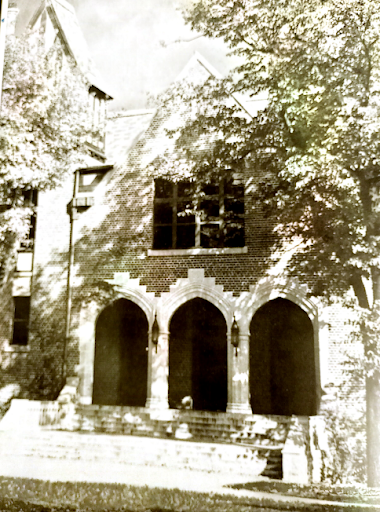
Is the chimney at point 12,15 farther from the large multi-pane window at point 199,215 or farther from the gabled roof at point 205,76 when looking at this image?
the large multi-pane window at point 199,215

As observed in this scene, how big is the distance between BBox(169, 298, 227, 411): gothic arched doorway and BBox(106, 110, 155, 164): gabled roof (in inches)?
141

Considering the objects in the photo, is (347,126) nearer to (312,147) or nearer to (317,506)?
(312,147)

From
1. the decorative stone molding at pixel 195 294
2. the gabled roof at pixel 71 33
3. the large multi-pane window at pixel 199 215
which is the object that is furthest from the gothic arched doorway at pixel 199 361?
the gabled roof at pixel 71 33

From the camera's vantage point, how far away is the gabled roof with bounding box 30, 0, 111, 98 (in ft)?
22.1

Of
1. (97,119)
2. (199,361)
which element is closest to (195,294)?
(199,361)

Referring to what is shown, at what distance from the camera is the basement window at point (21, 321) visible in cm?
702

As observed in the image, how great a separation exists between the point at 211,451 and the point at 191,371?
409cm

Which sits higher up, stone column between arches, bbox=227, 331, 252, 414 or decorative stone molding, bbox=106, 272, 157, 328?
decorative stone molding, bbox=106, 272, 157, 328

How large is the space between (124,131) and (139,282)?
7.72 feet

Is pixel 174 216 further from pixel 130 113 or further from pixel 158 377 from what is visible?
pixel 158 377

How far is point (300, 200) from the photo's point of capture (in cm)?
691

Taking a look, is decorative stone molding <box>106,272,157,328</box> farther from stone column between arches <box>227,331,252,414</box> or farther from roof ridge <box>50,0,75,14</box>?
roof ridge <box>50,0,75,14</box>

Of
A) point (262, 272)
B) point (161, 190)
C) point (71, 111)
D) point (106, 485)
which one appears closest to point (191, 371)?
point (262, 272)

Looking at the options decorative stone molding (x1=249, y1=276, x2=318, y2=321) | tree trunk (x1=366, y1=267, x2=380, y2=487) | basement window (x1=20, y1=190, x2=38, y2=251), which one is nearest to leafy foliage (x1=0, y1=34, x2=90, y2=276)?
basement window (x1=20, y1=190, x2=38, y2=251)
